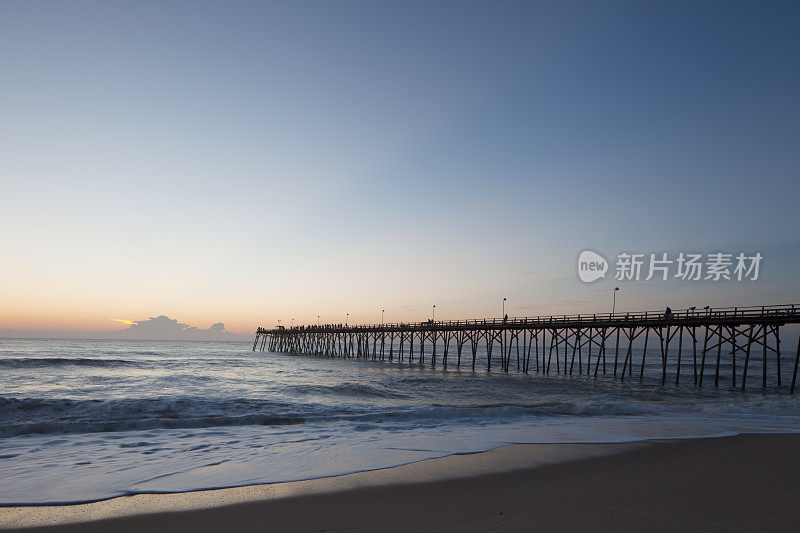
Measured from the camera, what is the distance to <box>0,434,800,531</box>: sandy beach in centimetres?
466

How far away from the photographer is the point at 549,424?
12.5m

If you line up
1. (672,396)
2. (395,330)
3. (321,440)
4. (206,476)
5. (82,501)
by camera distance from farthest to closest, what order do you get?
1. (395,330)
2. (672,396)
3. (321,440)
4. (206,476)
5. (82,501)

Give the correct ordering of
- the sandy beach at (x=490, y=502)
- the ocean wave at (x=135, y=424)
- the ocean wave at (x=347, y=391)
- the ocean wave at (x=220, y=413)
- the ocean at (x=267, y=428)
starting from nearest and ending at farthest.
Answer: the sandy beach at (x=490, y=502) → the ocean at (x=267, y=428) → the ocean wave at (x=135, y=424) → the ocean wave at (x=220, y=413) → the ocean wave at (x=347, y=391)

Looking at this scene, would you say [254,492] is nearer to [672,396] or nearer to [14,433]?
[14,433]

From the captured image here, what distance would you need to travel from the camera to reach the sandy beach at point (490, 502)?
4.66 m

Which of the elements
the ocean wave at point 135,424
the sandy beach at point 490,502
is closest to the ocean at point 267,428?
the ocean wave at point 135,424

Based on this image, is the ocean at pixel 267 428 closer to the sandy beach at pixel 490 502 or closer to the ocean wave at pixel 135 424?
the ocean wave at pixel 135 424

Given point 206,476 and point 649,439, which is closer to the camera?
point 206,476

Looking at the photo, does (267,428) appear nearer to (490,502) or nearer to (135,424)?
(135,424)

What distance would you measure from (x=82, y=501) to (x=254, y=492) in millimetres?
2126

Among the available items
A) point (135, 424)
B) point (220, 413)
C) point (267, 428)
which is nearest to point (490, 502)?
point (267, 428)

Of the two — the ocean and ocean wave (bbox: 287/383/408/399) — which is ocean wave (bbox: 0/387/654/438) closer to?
the ocean

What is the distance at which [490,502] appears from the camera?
5.47 metres

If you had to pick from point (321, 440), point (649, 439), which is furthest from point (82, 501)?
point (649, 439)
